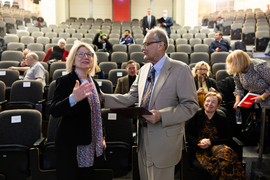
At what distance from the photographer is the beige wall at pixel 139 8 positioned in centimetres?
1389

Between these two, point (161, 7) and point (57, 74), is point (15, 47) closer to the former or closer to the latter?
point (57, 74)

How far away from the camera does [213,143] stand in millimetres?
1937

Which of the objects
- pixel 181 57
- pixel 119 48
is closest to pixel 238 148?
pixel 181 57

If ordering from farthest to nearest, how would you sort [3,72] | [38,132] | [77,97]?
[3,72]
[38,132]
[77,97]

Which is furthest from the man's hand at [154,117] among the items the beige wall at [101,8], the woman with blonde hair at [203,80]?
the beige wall at [101,8]

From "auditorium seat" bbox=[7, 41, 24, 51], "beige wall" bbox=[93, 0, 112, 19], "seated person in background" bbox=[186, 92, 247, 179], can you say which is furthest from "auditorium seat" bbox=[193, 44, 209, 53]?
"beige wall" bbox=[93, 0, 112, 19]

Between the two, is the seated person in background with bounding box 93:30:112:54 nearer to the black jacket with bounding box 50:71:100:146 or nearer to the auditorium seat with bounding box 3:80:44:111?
the auditorium seat with bounding box 3:80:44:111

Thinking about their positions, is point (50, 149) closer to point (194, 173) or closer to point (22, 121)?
point (22, 121)

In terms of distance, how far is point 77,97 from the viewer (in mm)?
1182

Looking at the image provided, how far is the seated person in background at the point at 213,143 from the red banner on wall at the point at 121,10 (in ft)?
42.5

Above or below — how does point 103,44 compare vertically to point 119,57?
above

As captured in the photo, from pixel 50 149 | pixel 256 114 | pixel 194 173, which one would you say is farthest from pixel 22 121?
pixel 256 114

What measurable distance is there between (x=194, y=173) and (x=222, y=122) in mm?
537

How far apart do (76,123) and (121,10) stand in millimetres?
13810
